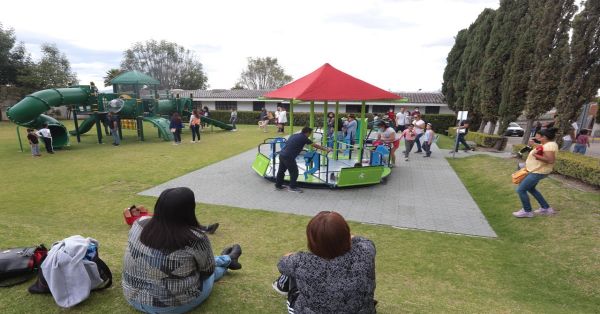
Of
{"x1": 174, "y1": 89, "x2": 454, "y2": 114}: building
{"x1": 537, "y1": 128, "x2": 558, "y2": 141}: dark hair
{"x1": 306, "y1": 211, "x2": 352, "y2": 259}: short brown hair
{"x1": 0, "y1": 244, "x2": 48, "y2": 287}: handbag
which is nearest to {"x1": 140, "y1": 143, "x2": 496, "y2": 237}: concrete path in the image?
{"x1": 537, "y1": 128, "x2": 558, "y2": 141}: dark hair

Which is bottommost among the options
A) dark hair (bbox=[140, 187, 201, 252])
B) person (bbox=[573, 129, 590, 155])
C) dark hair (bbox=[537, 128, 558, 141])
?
person (bbox=[573, 129, 590, 155])

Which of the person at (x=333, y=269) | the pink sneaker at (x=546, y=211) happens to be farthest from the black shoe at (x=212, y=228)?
the pink sneaker at (x=546, y=211)

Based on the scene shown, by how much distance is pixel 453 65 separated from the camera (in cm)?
2389

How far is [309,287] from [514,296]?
3.33 m

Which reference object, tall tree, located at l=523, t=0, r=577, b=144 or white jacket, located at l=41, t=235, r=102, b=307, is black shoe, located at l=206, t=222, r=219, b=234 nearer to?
white jacket, located at l=41, t=235, r=102, b=307

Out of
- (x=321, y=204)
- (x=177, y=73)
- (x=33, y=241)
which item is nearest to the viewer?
(x=33, y=241)

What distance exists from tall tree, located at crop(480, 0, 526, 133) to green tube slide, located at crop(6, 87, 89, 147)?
65.4 feet

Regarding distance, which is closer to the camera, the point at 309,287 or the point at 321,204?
the point at 309,287

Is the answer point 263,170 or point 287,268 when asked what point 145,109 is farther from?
point 287,268

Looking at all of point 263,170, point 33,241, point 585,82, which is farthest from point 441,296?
point 585,82

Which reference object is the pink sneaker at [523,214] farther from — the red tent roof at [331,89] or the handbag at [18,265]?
the handbag at [18,265]

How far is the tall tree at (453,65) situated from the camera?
23172 mm

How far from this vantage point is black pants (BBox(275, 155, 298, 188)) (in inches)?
308

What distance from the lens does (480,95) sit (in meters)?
17.2
